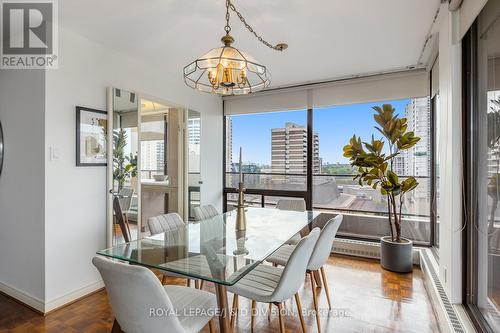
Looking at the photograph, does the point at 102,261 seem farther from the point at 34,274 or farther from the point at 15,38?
the point at 15,38

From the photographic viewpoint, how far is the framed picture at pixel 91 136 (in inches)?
100

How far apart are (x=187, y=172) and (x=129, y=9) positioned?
2.28 meters

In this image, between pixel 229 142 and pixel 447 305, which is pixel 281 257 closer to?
pixel 447 305

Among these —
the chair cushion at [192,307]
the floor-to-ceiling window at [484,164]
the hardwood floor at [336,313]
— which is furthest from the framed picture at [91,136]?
the floor-to-ceiling window at [484,164]

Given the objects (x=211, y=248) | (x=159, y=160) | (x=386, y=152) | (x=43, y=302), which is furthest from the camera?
(x=159, y=160)

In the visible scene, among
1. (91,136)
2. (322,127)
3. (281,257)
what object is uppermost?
(322,127)

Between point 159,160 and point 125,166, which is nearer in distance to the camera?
point 125,166

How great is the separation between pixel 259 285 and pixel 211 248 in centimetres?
40

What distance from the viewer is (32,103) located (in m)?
2.40

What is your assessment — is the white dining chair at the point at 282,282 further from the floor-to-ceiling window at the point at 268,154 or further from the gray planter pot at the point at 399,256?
the floor-to-ceiling window at the point at 268,154

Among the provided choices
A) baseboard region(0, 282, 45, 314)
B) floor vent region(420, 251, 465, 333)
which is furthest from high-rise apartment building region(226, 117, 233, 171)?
floor vent region(420, 251, 465, 333)

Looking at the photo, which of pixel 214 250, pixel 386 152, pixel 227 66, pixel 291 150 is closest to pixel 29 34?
pixel 227 66

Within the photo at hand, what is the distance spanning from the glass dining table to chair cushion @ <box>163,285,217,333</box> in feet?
0.33

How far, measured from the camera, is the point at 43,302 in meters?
2.30
